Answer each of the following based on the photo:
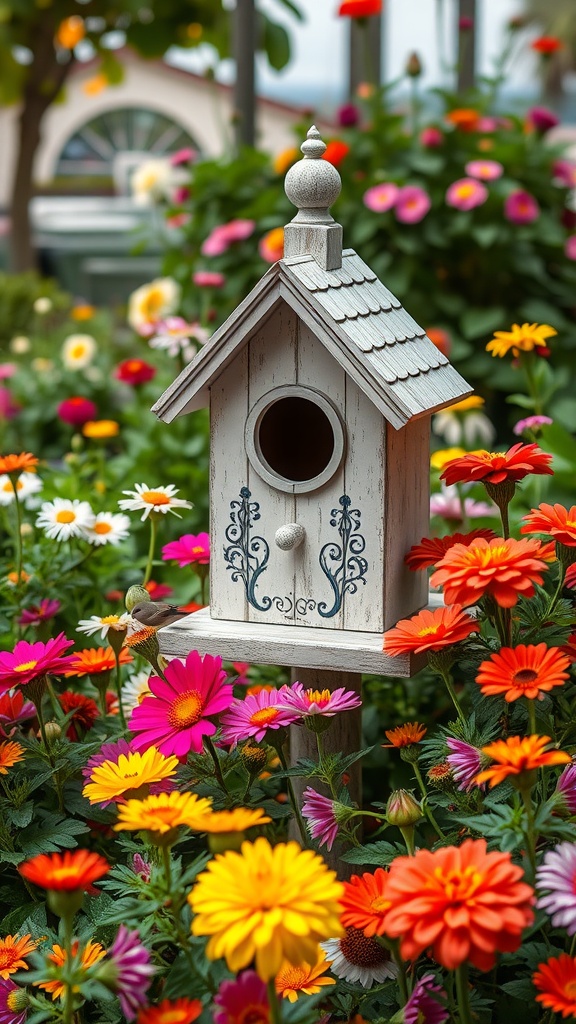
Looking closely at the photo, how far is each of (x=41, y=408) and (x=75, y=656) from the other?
2.50 metres

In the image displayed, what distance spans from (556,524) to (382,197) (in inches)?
90.8

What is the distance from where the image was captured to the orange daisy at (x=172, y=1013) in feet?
2.73

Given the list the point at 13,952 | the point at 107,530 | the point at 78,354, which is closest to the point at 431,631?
the point at 13,952

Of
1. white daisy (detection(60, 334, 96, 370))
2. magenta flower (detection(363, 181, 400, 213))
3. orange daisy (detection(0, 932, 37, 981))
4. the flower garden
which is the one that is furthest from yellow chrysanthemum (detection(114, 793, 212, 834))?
white daisy (detection(60, 334, 96, 370))

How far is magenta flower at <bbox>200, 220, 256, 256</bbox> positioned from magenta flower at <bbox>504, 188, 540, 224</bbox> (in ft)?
2.29

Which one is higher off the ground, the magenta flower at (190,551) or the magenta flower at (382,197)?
the magenta flower at (382,197)

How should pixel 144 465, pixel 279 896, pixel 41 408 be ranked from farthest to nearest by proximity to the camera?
pixel 41 408, pixel 144 465, pixel 279 896

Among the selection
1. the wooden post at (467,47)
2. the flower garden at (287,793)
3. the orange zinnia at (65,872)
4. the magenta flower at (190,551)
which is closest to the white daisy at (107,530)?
the flower garden at (287,793)

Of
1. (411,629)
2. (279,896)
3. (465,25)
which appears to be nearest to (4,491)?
(411,629)

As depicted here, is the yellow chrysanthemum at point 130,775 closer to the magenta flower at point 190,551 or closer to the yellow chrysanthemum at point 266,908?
the yellow chrysanthemum at point 266,908

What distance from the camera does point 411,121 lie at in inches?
146

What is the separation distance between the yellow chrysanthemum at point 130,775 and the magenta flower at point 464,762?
228 millimetres

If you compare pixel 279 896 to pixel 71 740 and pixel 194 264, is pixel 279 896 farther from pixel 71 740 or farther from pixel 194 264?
pixel 194 264

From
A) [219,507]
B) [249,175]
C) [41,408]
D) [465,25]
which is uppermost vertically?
[465,25]
